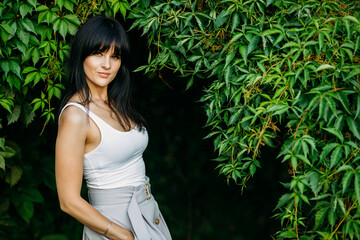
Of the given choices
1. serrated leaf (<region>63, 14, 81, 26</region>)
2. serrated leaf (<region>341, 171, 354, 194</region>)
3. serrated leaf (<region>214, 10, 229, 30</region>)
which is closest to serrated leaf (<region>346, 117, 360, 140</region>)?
serrated leaf (<region>341, 171, 354, 194</region>)

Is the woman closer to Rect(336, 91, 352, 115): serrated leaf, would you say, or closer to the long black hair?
the long black hair

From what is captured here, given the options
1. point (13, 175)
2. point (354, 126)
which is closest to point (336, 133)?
point (354, 126)

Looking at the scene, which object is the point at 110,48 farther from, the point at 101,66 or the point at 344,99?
the point at 344,99

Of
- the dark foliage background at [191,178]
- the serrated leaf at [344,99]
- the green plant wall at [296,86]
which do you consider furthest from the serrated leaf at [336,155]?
the dark foliage background at [191,178]

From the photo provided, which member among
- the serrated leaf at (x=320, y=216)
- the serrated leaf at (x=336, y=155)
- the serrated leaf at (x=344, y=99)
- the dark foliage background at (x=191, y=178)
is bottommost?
the dark foliage background at (x=191, y=178)

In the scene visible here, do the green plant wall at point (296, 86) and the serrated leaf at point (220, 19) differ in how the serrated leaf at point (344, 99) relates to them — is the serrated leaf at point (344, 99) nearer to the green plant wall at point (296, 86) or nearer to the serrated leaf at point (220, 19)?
the green plant wall at point (296, 86)

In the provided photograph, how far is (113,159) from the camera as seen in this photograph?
5.66 ft

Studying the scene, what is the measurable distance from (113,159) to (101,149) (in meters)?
0.08

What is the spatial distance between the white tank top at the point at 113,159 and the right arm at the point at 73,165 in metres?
0.07

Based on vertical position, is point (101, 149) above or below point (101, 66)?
below

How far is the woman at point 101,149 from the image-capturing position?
5.31 feet

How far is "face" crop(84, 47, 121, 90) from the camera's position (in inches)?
70.6

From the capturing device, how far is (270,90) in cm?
A: 176

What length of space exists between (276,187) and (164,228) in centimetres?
230
